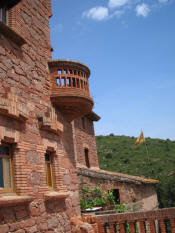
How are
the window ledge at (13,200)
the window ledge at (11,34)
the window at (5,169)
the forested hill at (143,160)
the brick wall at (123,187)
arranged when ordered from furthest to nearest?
the forested hill at (143,160)
the brick wall at (123,187)
the window ledge at (11,34)
the window at (5,169)
the window ledge at (13,200)

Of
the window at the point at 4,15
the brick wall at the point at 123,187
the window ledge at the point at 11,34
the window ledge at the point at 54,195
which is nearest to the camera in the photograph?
the window ledge at the point at 11,34

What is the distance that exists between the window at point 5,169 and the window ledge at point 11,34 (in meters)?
2.66

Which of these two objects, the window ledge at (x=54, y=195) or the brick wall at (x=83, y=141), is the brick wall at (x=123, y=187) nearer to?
the brick wall at (x=83, y=141)

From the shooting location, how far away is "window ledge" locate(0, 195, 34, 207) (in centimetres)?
499

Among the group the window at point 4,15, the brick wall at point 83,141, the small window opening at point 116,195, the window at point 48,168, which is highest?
the window at point 4,15

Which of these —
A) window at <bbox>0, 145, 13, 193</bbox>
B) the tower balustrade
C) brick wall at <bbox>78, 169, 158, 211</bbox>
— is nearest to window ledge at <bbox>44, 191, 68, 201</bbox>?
window at <bbox>0, 145, 13, 193</bbox>

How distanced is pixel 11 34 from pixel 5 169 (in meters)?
3.18

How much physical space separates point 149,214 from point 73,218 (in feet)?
7.25

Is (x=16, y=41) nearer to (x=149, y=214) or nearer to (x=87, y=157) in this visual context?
(x=149, y=214)

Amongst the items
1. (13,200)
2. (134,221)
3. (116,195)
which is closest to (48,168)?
(13,200)

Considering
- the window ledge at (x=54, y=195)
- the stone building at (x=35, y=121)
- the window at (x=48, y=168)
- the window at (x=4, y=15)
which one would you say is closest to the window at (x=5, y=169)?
the stone building at (x=35, y=121)

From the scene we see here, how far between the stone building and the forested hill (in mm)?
20698

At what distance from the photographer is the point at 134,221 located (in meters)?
7.23

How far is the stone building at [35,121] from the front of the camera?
5715 millimetres
